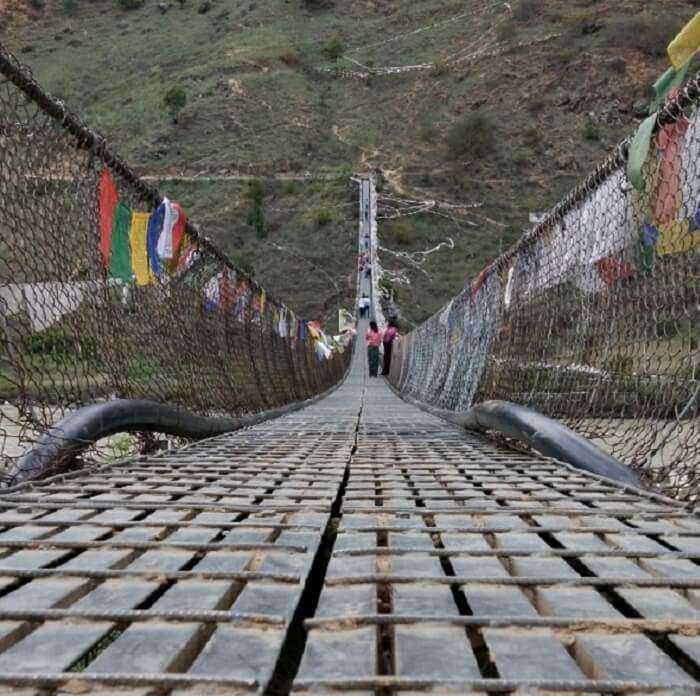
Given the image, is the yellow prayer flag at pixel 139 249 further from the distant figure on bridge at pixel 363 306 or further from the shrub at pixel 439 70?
the shrub at pixel 439 70

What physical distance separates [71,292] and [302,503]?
133 centimetres

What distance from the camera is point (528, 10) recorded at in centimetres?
5038

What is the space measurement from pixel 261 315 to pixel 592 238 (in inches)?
146

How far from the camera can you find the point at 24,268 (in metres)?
2.46

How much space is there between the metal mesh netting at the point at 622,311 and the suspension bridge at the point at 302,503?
0.02m

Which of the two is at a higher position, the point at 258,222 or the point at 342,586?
the point at 258,222

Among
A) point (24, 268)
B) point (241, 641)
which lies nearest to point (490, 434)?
point (24, 268)

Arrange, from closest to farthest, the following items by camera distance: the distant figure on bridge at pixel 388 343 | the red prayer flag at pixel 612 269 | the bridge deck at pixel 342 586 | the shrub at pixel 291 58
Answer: the bridge deck at pixel 342 586
the red prayer flag at pixel 612 269
the distant figure on bridge at pixel 388 343
the shrub at pixel 291 58

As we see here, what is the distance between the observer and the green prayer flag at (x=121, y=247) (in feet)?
10.2

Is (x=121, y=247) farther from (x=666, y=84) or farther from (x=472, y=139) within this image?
(x=472, y=139)

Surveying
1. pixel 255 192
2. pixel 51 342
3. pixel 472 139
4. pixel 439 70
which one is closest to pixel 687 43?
pixel 51 342

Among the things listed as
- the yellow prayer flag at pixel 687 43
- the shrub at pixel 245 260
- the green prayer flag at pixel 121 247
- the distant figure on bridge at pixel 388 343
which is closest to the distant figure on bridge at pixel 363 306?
the shrub at pixel 245 260

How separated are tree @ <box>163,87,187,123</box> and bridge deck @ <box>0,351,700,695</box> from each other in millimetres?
38181

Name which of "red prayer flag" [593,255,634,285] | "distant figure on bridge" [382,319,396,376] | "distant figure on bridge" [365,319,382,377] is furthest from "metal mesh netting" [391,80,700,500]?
"distant figure on bridge" [365,319,382,377]
